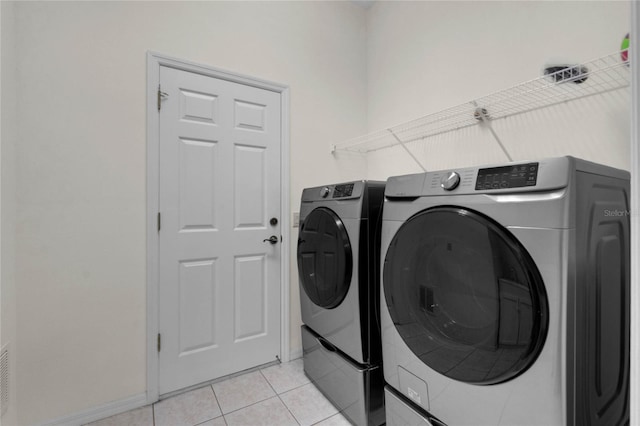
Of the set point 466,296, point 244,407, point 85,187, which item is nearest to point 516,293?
point 466,296

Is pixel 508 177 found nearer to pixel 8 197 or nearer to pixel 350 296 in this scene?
pixel 350 296

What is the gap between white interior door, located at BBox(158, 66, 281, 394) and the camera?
1804 mm

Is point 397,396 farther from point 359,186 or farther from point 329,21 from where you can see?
point 329,21

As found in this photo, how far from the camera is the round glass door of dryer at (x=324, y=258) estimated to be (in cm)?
149

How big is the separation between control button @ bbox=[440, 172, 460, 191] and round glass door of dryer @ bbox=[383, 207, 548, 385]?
8 centimetres

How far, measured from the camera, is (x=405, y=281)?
45.2 inches

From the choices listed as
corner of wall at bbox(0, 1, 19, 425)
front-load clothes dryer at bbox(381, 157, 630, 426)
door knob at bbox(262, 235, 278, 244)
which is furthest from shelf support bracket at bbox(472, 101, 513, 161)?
corner of wall at bbox(0, 1, 19, 425)

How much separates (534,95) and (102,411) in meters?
2.82

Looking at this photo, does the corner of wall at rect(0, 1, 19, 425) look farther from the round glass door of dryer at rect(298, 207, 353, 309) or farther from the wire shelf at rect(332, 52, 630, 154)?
the wire shelf at rect(332, 52, 630, 154)

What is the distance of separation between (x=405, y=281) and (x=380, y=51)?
207cm

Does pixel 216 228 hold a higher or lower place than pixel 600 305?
higher

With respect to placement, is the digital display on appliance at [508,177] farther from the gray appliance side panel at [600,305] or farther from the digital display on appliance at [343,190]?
the digital display on appliance at [343,190]

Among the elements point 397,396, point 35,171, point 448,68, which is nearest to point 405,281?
point 397,396

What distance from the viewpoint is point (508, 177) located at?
0.88 metres
